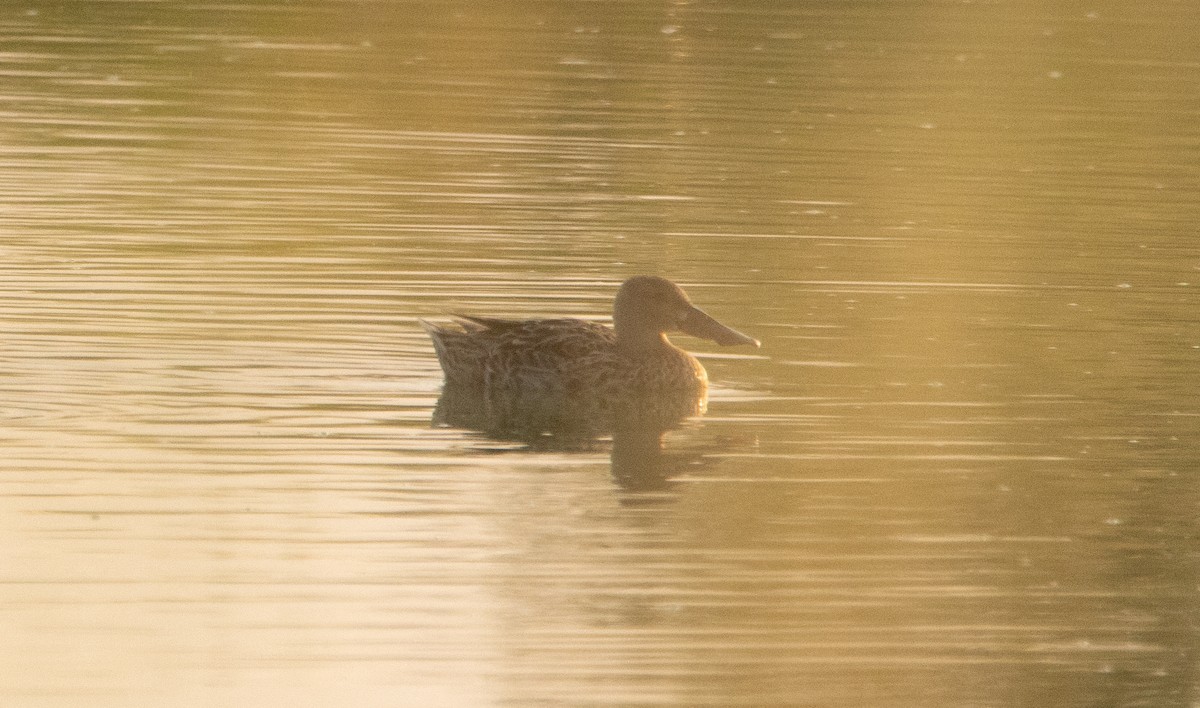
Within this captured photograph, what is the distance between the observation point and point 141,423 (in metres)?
10.8

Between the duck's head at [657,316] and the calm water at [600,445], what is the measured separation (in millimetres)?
312

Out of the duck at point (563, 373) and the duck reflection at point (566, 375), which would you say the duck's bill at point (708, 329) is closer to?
the duck reflection at point (566, 375)

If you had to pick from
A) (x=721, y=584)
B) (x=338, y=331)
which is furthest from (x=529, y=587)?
(x=338, y=331)

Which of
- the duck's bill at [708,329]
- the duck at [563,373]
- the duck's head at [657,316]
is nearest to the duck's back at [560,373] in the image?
the duck at [563,373]

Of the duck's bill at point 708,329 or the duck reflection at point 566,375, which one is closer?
the duck reflection at point 566,375

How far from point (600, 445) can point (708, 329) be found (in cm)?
154

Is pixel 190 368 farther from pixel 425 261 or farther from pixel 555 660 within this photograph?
pixel 555 660

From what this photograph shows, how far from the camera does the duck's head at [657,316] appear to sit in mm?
12289

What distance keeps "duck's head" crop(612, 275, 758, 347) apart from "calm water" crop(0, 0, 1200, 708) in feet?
1.02

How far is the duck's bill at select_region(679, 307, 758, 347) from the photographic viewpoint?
12344 millimetres

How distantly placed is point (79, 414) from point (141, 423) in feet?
1.08

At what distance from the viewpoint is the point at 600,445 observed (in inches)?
435

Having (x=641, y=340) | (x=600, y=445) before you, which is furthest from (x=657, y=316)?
(x=600, y=445)

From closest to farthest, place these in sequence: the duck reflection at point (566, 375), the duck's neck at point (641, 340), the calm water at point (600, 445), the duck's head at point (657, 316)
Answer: the calm water at point (600, 445)
the duck reflection at point (566, 375)
the duck's neck at point (641, 340)
the duck's head at point (657, 316)
